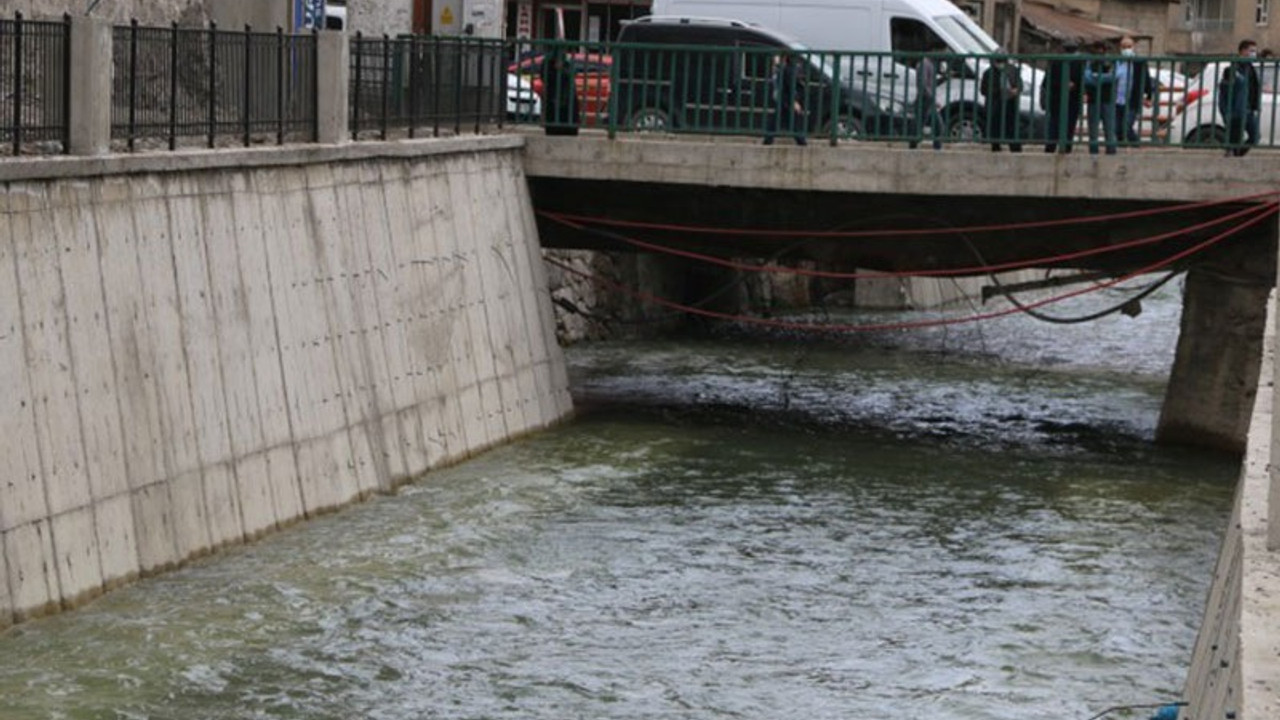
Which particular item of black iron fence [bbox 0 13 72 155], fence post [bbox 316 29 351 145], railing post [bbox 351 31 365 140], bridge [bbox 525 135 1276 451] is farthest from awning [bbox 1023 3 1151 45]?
black iron fence [bbox 0 13 72 155]

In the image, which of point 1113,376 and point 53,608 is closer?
point 53,608

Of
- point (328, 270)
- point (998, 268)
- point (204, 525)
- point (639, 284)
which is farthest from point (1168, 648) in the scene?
point (639, 284)

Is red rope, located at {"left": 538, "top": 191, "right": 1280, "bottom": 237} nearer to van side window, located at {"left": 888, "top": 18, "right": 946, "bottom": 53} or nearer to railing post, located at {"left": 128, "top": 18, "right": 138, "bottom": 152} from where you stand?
van side window, located at {"left": 888, "top": 18, "right": 946, "bottom": 53}

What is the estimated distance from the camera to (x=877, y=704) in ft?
51.9

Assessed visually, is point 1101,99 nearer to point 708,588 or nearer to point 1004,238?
point 1004,238

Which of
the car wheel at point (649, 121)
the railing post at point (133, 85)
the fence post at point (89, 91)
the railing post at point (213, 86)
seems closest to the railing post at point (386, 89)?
the railing post at point (213, 86)

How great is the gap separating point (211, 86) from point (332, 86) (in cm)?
266

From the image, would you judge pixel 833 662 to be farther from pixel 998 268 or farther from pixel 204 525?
pixel 998 268

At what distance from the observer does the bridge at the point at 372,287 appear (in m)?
17.4

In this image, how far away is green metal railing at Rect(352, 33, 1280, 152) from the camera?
26.7 metres

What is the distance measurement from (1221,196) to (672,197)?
6079 mm

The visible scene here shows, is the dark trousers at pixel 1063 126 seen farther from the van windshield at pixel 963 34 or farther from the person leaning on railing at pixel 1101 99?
the van windshield at pixel 963 34

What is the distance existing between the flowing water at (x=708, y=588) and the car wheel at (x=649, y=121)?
316cm

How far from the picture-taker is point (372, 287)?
930 inches
